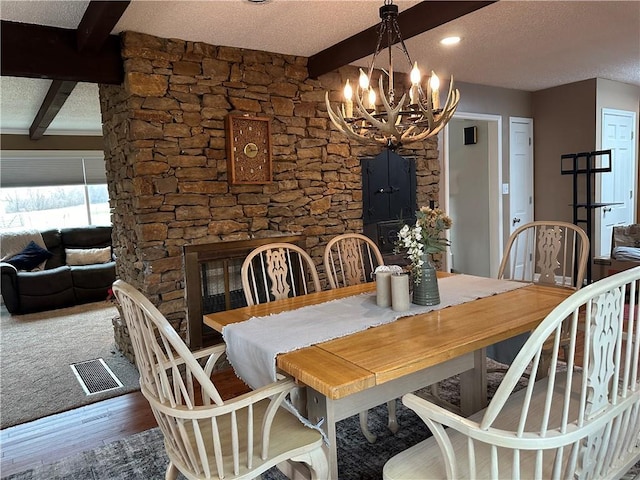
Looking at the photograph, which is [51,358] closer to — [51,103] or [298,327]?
[51,103]

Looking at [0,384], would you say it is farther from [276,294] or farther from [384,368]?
Answer: [384,368]

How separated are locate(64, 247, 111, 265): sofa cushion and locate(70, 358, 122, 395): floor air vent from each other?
2.91 m

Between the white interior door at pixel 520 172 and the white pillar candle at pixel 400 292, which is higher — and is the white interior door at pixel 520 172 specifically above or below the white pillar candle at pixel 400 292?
above

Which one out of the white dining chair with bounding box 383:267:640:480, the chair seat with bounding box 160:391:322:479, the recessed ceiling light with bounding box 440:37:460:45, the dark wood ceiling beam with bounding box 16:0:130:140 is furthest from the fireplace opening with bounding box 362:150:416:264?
the white dining chair with bounding box 383:267:640:480

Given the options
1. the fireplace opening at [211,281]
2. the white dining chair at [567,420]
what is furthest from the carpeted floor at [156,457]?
the fireplace opening at [211,281]

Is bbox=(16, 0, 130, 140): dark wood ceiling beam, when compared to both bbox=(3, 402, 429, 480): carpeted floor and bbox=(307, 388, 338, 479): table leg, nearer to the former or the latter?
bbox=(307, 388, 338, 479): table leg

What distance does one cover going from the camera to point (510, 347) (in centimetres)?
246

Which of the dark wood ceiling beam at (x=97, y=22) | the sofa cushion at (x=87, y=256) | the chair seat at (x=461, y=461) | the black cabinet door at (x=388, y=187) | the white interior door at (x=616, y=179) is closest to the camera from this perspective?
the chair seat at (x=461, y=461)

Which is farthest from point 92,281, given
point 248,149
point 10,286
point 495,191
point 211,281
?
point 495,191

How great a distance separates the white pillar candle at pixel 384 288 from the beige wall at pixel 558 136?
14.2 ft

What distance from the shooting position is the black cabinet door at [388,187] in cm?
436

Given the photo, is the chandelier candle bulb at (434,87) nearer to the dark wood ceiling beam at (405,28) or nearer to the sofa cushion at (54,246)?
the dark wood ceiling beam at (405,28)

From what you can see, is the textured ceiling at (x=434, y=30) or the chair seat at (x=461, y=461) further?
the textured ceiling at (x=434, y=30)

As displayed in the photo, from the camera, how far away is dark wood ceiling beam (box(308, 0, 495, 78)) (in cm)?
263
